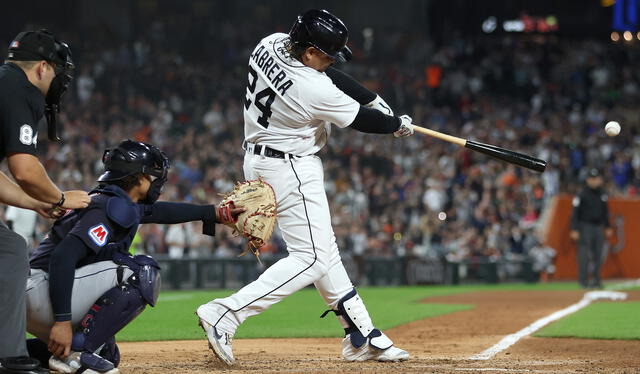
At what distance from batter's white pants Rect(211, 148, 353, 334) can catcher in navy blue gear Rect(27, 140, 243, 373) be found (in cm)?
77

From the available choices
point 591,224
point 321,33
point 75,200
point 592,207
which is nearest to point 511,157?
point 321,33

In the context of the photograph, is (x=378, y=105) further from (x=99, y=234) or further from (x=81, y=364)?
(x=81, y=364)

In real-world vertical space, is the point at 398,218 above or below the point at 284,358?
above

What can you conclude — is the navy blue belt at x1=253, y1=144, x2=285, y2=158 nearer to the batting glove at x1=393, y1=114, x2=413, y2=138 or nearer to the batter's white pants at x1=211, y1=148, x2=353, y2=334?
the batter's white pants at x1=211, y1=148, x2=353, y2=334

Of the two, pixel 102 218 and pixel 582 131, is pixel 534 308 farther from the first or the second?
pixel 582 131

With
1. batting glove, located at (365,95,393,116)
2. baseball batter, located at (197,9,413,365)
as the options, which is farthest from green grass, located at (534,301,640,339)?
batting glove, located at (365,95,393,116)

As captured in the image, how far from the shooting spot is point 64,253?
4.61 metres

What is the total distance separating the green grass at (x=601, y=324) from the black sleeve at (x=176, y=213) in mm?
3770

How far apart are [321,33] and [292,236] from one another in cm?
123

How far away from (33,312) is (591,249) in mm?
12302

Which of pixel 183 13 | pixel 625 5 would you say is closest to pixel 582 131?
pixel 625 5

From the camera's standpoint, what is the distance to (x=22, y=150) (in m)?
4.32

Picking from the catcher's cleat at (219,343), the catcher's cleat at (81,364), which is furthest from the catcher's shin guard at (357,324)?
the catcher's cleat at (81,364)

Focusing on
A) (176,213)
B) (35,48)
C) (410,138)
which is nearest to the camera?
(35,48)
